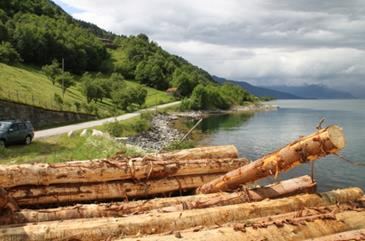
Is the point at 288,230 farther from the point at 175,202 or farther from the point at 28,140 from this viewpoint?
the point at 28,140

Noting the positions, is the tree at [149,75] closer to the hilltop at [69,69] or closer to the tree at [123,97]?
the hilltop at [69,69]

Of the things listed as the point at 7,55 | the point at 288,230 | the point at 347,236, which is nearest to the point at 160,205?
the point at 288,230

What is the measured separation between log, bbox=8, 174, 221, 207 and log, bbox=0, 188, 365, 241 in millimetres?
2213

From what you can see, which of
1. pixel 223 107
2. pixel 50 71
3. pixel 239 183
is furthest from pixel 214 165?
pixel 223 107

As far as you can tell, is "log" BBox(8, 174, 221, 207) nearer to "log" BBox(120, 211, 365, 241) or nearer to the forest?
"log" BBox(120, 211, 365, 241)

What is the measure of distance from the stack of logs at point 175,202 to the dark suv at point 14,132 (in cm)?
2012

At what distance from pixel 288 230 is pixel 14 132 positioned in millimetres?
26391

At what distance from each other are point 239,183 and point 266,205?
4.42ft

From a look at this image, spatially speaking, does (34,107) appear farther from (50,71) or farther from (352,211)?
(352,211)

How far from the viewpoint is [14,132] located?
30734mm

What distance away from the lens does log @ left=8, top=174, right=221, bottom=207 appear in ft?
35.2

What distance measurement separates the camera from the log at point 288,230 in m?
8.09

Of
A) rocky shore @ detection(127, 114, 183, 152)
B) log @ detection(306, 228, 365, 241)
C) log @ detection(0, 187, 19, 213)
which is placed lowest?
rocky shore @ detection(127, 114, 183, 152)

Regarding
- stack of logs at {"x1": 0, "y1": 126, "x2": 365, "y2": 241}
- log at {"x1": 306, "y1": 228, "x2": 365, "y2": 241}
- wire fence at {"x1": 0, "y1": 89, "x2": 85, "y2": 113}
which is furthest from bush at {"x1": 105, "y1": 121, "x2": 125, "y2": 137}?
log at {"x1": 306, "y1": 228, "x2": 365, "y2": 241}
